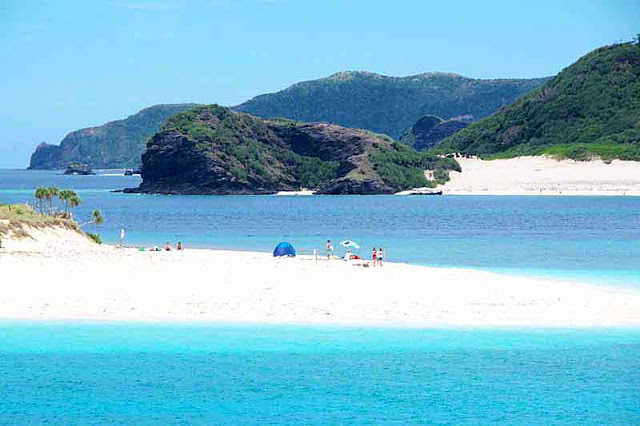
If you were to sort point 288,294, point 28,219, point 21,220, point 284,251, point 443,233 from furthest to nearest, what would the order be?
point 443,233 < point 28,219 < point 21,220 < point 284,251 < point 288,294

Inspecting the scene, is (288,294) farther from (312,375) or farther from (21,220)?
(21,220)

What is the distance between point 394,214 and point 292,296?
85329mm

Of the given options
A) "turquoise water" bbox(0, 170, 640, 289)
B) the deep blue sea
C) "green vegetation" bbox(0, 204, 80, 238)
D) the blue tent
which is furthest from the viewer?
"turquoise water" bbox(0, 170, 640, 289)

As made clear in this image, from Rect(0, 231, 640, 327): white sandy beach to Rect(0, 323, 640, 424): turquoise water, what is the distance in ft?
6.43

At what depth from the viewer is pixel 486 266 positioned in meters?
55.4

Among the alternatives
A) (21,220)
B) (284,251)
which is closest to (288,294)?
(284,251)

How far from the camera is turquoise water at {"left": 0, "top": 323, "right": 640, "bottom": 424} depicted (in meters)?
24.3

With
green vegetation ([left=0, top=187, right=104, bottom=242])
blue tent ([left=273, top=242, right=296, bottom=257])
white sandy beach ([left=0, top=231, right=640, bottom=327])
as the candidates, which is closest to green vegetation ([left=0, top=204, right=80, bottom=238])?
green vegetation ([left=0, top=187, right=104, bottom=242])

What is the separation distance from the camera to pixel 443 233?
281ft

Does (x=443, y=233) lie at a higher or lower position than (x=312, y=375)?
higher

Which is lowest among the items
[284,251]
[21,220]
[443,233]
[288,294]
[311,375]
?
[311,375]

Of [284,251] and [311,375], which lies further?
[284,251]

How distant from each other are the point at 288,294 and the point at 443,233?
47530 mm

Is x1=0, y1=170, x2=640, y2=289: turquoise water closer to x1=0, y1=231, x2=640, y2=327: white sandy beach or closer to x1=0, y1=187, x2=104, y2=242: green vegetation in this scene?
x1=0, y1=187, x2=104, y2=242: green vegetation
